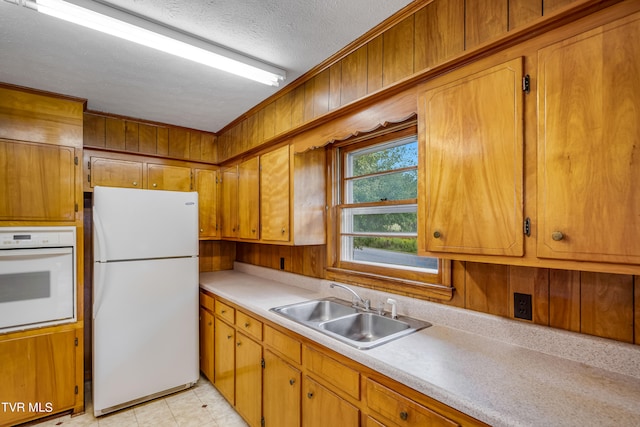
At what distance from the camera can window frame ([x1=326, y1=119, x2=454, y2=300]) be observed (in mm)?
1729

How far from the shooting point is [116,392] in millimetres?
2459

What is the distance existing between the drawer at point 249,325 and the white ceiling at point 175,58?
1676 mm

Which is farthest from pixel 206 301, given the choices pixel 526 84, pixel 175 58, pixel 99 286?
pixel 526 84

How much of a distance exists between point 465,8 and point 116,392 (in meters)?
3.30

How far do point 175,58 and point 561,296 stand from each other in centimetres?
237

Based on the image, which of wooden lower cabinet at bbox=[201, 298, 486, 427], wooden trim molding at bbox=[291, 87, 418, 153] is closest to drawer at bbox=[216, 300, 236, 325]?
wooden lower cabinet at bbox=[201, 298, 486, 427]

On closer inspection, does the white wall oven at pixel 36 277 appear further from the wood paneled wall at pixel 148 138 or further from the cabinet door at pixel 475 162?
the cabinet door at pixel 475 162

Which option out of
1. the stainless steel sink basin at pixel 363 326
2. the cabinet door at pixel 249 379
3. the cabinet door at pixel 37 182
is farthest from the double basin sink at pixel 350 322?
the cabinet door at pixel 37 182

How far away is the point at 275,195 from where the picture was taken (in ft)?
8.41

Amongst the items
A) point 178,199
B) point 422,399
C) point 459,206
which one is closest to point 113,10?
point 178,199

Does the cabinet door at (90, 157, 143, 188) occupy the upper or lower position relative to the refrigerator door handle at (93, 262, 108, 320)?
upper

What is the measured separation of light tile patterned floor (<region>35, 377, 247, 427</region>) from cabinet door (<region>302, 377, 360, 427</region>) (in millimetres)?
998

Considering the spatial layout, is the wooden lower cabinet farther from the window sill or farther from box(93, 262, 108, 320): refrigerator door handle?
box(93, 262, 108, 320): refrigerator door handle

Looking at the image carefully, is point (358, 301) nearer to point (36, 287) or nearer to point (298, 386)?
point (298, 386)
